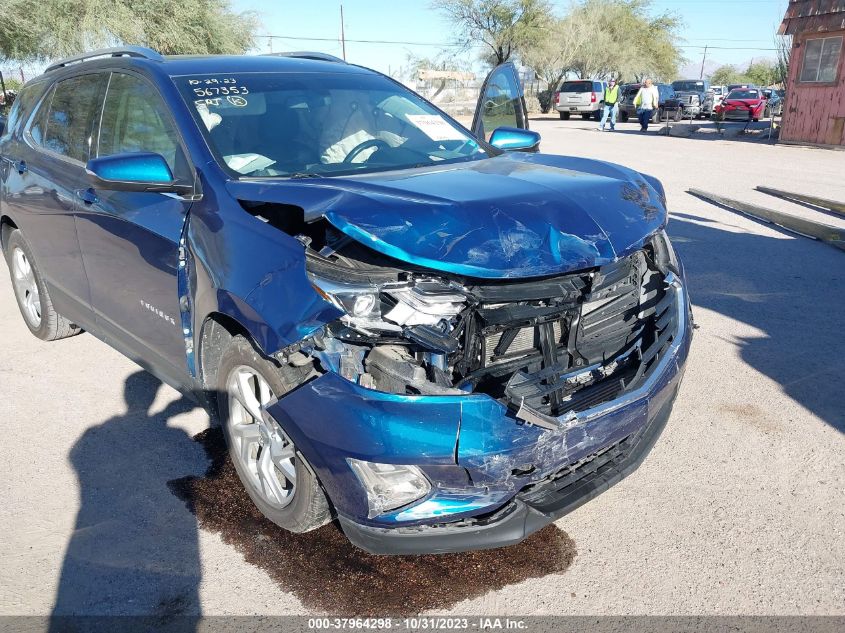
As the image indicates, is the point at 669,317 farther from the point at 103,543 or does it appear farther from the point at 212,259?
the point at 103,543

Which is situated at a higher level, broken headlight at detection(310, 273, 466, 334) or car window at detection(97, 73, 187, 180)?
car window at detection(97, 73, 187, 180)

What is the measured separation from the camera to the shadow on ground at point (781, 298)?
443 cm

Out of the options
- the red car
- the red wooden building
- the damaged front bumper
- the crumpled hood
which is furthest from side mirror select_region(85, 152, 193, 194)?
the red car

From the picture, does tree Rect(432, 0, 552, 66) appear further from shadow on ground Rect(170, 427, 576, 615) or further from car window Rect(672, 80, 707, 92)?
shadow on ground Rect(170, 427, 576, 615)

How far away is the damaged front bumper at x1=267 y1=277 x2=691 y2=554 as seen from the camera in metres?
2.30

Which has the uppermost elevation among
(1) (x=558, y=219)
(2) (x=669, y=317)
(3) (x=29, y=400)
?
(1) (x=558, y=219)

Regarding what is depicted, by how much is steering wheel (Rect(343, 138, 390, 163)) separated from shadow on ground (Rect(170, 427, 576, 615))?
1779mm

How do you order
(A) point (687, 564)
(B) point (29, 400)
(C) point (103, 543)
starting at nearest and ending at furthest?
(A) point (687, 564) → (C) point (103, 543) → (B) point (29, 400)

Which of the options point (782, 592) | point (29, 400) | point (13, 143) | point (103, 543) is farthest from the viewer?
point (13, 143)

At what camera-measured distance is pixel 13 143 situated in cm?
518

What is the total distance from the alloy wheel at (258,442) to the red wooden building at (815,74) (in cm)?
2111

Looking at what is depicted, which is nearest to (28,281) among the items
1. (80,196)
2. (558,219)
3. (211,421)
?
(80,196)

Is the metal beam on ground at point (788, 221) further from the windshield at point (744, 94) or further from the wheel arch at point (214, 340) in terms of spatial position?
the windshield at point (744, 94)

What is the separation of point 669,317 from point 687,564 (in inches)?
39.9
